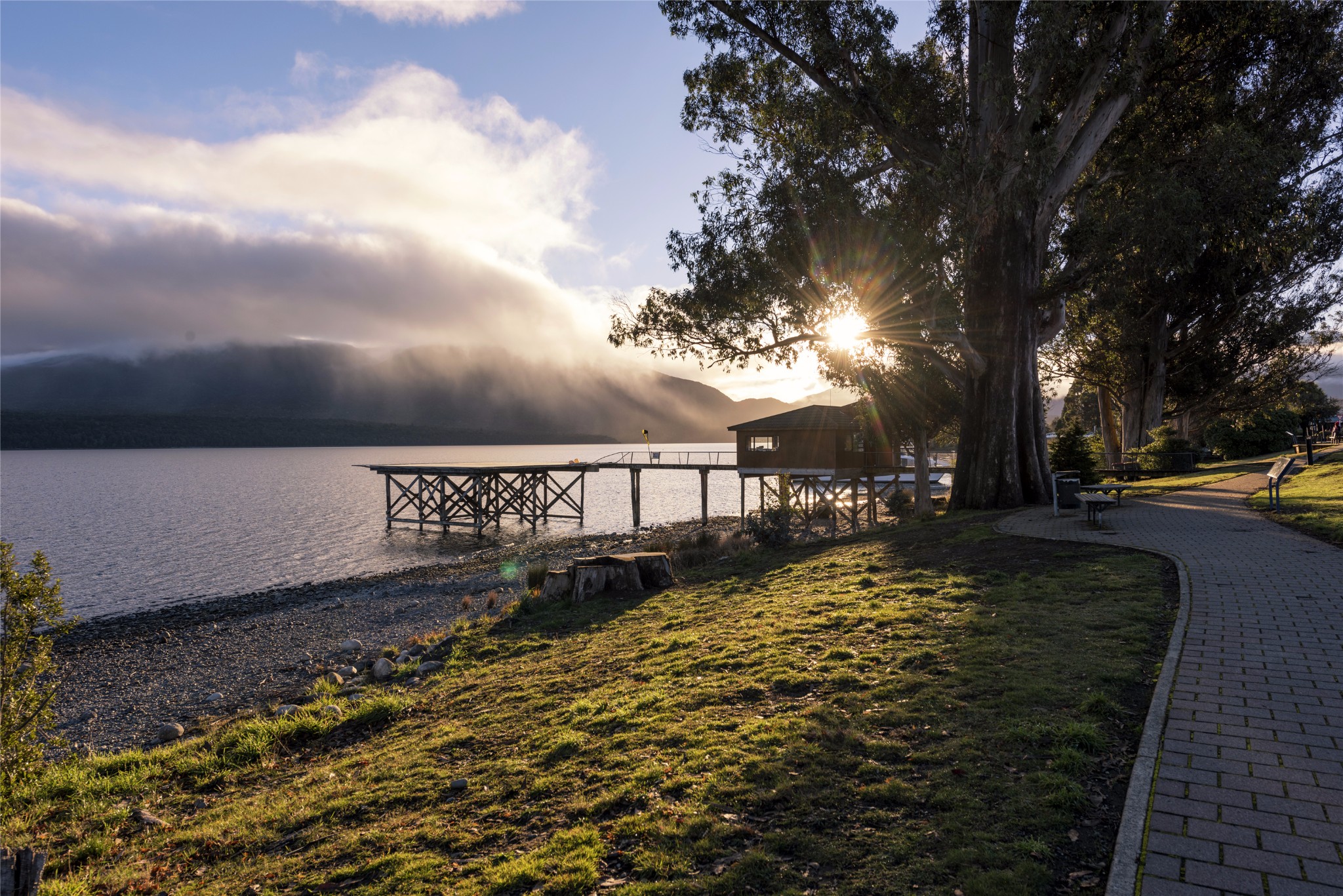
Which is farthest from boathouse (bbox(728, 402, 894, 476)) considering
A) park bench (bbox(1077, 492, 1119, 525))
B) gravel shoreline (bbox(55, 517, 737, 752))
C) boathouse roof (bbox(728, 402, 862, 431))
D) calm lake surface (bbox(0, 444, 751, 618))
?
park bench (bbox(1077, 492, 1119, 525))

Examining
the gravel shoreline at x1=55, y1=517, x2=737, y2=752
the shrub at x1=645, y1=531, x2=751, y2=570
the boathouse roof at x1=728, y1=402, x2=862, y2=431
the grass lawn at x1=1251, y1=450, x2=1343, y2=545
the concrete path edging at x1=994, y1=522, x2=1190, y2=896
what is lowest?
the gravel shoreline at x1=55, y1=517, x2=737, y2=752

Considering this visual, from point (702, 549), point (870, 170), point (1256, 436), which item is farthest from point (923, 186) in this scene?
point (1256, 436)

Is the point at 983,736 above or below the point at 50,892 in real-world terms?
above

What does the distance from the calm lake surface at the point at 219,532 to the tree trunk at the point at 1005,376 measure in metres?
23.2

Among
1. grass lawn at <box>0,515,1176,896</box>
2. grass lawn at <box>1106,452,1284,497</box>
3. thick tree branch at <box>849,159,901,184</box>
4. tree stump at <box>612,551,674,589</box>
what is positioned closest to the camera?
grass lawn at <box>0,515,1176,896</box>

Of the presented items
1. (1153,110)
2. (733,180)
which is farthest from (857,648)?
(1153,110)

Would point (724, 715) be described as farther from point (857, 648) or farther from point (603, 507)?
point (603, 507)

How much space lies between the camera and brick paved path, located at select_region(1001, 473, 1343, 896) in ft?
Answer: 10.8

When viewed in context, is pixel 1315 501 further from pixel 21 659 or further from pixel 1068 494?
pixel 21 659

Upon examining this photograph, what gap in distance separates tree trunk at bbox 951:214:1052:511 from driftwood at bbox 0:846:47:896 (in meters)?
19.4

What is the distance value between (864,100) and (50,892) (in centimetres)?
1959

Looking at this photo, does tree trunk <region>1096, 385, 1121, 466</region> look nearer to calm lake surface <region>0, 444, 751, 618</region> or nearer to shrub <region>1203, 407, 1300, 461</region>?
shrub <region>1203, 407, 1300, 461</region>

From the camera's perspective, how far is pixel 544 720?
23.0ft

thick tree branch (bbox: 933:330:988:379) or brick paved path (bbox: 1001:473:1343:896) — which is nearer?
brick paved path (bbox: 1001:473:1343:896)
